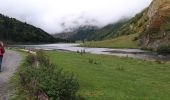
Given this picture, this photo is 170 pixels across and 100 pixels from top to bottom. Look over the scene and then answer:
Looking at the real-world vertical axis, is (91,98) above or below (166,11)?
below

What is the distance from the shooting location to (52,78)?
24969 millimetres

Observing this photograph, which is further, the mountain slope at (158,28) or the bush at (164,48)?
the mountain slope at (158,28)

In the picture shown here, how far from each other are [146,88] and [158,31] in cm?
12494

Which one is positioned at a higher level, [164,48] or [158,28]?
[158,28]

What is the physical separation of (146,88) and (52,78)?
33.9 ft

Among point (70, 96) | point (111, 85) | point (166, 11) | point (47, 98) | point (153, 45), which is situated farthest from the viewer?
point (166, 11)

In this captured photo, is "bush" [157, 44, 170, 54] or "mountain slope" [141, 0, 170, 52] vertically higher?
"mountain slope" [141, 0, 170, 52]

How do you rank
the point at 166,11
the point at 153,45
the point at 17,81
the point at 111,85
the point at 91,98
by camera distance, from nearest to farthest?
the point at 91,98
the point at 17,81
the point at 111,85
the point at 153,45
the point at 166,11

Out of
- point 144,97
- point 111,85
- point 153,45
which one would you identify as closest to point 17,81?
point 111,85

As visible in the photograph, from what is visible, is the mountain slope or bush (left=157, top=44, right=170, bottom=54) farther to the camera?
the mountain slope

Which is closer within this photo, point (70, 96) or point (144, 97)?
point (70, 96)

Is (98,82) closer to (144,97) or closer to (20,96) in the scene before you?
(144,97)

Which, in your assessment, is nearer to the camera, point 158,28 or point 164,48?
point 164,48

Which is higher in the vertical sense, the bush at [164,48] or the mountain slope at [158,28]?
the mountain slope at [158,28]
